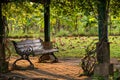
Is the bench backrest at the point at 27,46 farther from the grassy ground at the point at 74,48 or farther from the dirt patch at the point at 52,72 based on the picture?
the grassy ground at the point at 74,48

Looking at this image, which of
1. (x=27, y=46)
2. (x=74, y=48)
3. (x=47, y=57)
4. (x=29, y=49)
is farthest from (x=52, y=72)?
(x=74, y=48)

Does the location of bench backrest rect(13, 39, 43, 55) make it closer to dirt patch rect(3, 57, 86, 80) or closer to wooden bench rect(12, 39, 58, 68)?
wooden bench rect(12, 39, 58, 68)

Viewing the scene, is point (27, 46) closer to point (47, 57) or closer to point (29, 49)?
point (29, 49)

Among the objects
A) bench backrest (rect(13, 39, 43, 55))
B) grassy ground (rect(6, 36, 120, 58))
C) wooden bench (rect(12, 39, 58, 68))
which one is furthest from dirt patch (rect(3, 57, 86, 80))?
grassy ground (rect(6, 36, 120, 58))

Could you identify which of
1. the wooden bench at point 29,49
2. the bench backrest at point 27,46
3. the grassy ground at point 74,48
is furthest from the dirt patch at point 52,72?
the grassy ground at point 74,48

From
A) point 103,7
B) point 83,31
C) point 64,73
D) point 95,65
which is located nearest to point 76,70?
point 64,73

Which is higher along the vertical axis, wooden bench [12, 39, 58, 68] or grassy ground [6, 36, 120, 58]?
wooden bench [12, 39, 58, 68]

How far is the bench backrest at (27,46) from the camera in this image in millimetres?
11485

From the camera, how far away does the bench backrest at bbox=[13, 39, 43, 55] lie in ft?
37.7

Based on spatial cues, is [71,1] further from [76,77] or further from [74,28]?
[74,28]

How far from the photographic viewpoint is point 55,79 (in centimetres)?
945

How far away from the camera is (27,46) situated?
1207 centimetres

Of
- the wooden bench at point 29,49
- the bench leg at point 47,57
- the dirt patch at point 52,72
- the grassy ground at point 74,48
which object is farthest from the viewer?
the grassy ground at point 74,48

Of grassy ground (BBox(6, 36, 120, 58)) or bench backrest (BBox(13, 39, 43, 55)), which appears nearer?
bench backrest (BBox(13, 39, 43, 55))
